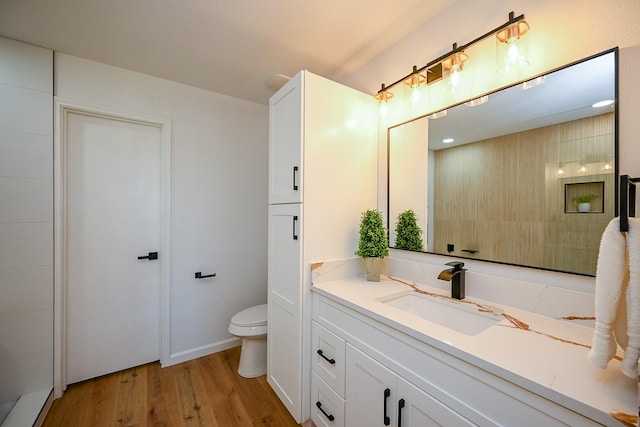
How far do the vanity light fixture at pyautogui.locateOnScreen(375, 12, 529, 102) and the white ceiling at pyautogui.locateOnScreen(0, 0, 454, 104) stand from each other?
287 millimetres

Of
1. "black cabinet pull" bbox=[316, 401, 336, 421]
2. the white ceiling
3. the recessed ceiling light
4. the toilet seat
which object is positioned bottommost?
"black cabinet pull" bbox=[316, 401, 336, 421]

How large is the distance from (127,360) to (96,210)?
1.24 m

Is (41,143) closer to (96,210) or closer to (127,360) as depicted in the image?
(96,210)

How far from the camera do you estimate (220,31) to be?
1.65m

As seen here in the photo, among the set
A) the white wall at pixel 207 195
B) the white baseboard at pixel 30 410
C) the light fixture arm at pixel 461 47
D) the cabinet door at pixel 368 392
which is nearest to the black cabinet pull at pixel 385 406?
the cabinet door at pixel 368 392

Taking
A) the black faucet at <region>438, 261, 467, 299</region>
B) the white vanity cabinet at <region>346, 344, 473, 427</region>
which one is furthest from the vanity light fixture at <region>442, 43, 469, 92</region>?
the white vanity cabinet at <region>346, 344, 473, 427</region>

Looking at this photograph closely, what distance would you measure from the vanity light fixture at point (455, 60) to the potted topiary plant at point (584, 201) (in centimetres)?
63

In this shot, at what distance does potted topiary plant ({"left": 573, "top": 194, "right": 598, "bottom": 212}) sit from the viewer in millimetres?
1008

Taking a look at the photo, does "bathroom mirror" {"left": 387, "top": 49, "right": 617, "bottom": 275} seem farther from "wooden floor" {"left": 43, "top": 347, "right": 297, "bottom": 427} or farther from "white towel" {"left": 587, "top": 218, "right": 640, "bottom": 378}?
"wooden floor" {"left": 43, "top": 347, "right": 297, "bottom": 427}

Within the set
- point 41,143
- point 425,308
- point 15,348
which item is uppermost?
point 41,143

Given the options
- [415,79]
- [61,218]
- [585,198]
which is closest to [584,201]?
[585,198]

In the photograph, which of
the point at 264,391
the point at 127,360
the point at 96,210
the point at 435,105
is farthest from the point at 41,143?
the point at 435,105

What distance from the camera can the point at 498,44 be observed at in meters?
1.26

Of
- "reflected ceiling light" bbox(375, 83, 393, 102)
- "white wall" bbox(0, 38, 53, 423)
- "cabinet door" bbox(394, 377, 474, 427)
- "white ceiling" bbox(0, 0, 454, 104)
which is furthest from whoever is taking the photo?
"reflected ceiling light" bbox(375, 83, 393, 102)
